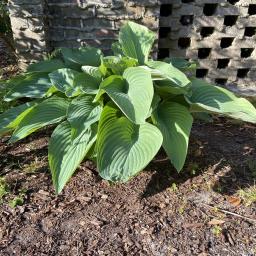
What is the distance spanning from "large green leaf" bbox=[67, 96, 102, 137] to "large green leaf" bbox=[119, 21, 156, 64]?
521 millimetres

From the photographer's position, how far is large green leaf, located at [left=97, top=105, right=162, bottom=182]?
7.32 ft

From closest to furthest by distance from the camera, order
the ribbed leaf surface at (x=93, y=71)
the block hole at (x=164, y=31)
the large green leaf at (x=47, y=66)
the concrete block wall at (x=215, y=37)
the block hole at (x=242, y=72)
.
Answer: the ribbed leaf surface at (x=93, y=71)
the large green leaf at (x=47, y=66)
the concrete block wall at (x=215, y=37)
the block hole at (x=164, y=31)
the block hole at (x=242, y=72)

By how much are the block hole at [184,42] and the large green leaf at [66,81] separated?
5.03ft

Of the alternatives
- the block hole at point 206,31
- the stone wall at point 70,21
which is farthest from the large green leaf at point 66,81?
the block hole at point 206,31

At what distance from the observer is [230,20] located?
3852 millimetres

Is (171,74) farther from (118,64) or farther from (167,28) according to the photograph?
(167,28)

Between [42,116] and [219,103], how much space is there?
110cm

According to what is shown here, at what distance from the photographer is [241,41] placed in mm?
3861

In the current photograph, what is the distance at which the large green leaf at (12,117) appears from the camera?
2.61 m

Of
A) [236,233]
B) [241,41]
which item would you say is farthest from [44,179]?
[241,41]

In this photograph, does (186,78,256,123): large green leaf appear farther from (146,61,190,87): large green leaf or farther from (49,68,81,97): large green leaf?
(49,68,81,97): large green leaf

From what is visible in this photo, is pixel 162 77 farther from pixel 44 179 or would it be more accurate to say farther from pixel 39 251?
pixel 39 251

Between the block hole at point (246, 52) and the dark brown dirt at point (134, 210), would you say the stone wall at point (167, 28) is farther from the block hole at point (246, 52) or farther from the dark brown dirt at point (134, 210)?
the dark brown dirt at point (134, 210)

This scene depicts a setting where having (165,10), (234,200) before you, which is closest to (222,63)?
(165,10)
